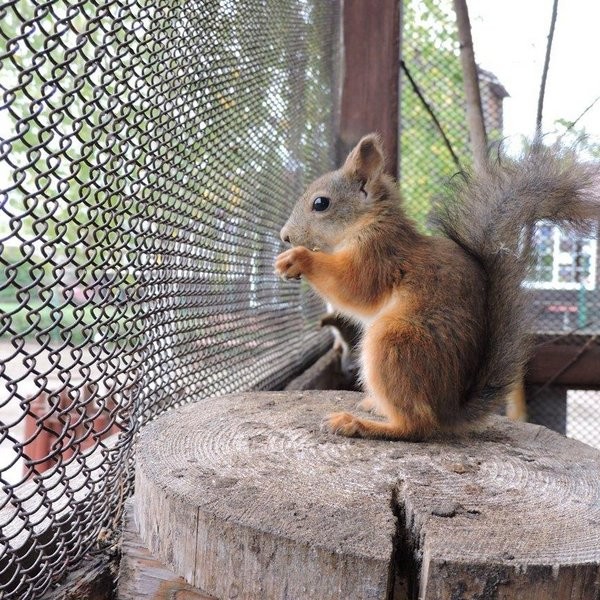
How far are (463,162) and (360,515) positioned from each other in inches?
84.5

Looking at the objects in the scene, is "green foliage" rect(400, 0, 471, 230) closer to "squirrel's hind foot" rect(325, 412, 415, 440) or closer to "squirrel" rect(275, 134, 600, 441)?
"squirrel" rect(275, 134, 600, 441)

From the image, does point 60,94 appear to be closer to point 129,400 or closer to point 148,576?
point 129,400

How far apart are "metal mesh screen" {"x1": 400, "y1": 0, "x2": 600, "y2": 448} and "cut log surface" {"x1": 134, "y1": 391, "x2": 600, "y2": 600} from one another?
1.84 m

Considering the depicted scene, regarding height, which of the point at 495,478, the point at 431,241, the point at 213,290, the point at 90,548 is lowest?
the point at 90,548

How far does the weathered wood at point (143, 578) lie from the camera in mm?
761

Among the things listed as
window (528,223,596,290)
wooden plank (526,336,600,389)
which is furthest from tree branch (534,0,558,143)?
wooden plank (526,336,600,389)

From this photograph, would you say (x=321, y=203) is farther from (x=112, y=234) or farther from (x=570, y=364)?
(x=570, y=364)

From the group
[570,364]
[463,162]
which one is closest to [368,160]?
[463,162]

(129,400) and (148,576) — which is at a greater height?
(129,400)

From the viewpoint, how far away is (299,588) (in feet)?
2.15

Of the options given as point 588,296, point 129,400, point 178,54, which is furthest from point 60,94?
point 588,296

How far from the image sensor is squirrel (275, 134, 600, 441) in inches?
42.8

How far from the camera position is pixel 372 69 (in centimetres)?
225

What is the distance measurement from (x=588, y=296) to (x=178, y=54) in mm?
2216
